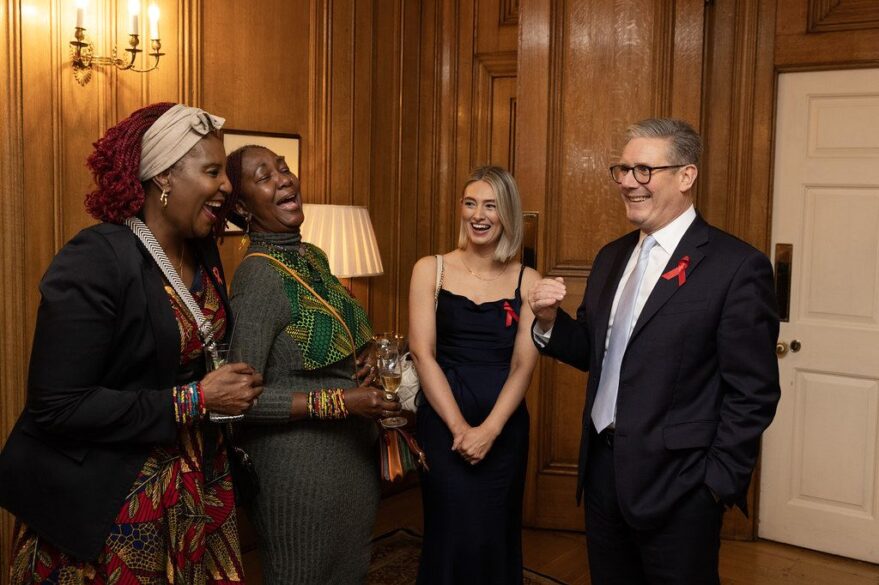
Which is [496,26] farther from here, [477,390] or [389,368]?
[389,368]

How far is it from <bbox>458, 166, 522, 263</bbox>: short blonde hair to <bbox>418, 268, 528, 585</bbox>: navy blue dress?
0.45 feet

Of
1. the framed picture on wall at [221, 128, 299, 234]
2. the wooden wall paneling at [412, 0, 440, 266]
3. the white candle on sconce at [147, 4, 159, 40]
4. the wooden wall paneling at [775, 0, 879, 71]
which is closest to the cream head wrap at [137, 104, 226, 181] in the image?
the white candle on sconce at [147, 4, 159, 40]

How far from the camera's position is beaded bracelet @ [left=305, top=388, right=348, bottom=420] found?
83.5 inches

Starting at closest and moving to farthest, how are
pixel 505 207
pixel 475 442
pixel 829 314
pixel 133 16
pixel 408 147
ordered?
pixel 475 442, pixel 505 207, pixel 133 16, pixel 829 314, pixel 408 147

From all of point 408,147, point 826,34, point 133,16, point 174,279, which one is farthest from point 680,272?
point 408,147

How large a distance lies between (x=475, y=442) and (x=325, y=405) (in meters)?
0.74

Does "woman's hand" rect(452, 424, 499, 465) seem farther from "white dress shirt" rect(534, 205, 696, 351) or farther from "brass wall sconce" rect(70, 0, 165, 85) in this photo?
"brass wall sconce" rect(70, 0, 165, 85)

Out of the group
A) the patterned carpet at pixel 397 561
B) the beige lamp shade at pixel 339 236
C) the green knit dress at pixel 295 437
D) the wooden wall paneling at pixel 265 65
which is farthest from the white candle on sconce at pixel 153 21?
the patterned carpet at pixel 397 561

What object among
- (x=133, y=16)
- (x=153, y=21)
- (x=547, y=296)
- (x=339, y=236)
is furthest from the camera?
(x=339, y=236)

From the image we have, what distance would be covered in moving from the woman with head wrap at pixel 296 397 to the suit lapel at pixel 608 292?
0.59 metres

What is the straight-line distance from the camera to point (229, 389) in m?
1.82

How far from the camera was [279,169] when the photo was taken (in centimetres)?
232

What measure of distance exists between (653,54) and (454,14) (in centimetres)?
132

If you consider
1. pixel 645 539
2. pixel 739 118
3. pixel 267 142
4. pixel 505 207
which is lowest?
pixel 645 539
